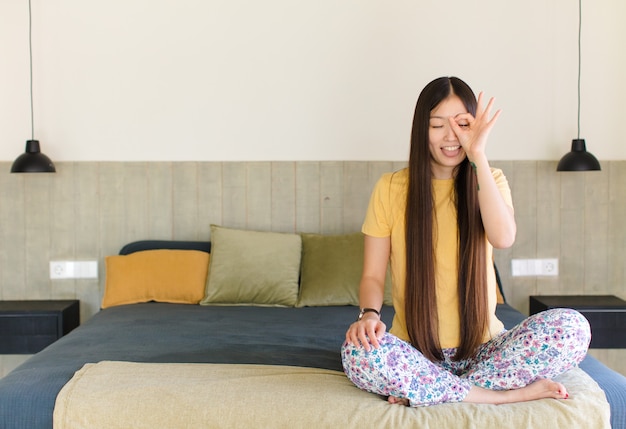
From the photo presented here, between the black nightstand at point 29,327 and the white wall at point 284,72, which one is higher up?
the white wall at point 284,72

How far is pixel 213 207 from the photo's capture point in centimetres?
377

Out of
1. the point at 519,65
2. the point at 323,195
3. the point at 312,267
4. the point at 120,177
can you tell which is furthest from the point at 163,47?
the point at 519,65

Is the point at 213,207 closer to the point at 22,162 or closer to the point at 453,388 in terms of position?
the point at 22,162

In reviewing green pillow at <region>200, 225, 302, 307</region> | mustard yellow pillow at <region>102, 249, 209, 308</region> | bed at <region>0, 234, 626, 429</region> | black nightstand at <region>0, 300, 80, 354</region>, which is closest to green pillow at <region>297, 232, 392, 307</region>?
green pillow at <region>200, 225, 302, 307</region>

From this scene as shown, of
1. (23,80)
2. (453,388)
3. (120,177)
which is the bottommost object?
(453,388)

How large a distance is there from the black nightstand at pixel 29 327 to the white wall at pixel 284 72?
2.74 feet

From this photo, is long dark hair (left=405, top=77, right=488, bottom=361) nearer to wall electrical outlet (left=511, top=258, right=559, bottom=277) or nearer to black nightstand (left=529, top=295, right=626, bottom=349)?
black nightstand (left=529, top=295, right=626, bottom=349)

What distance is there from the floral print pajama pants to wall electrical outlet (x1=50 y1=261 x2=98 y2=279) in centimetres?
219

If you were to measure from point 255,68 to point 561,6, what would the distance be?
65.3 inches

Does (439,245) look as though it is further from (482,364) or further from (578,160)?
(578,160)

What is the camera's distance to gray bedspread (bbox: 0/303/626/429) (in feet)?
6.76

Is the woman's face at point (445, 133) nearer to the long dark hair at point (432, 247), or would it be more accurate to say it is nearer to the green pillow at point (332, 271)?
the long dark hair at point (432, 247)

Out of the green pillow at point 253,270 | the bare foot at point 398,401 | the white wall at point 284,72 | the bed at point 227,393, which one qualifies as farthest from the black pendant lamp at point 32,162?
the bare foot at point 398,401

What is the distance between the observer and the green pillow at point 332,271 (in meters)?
3.35
